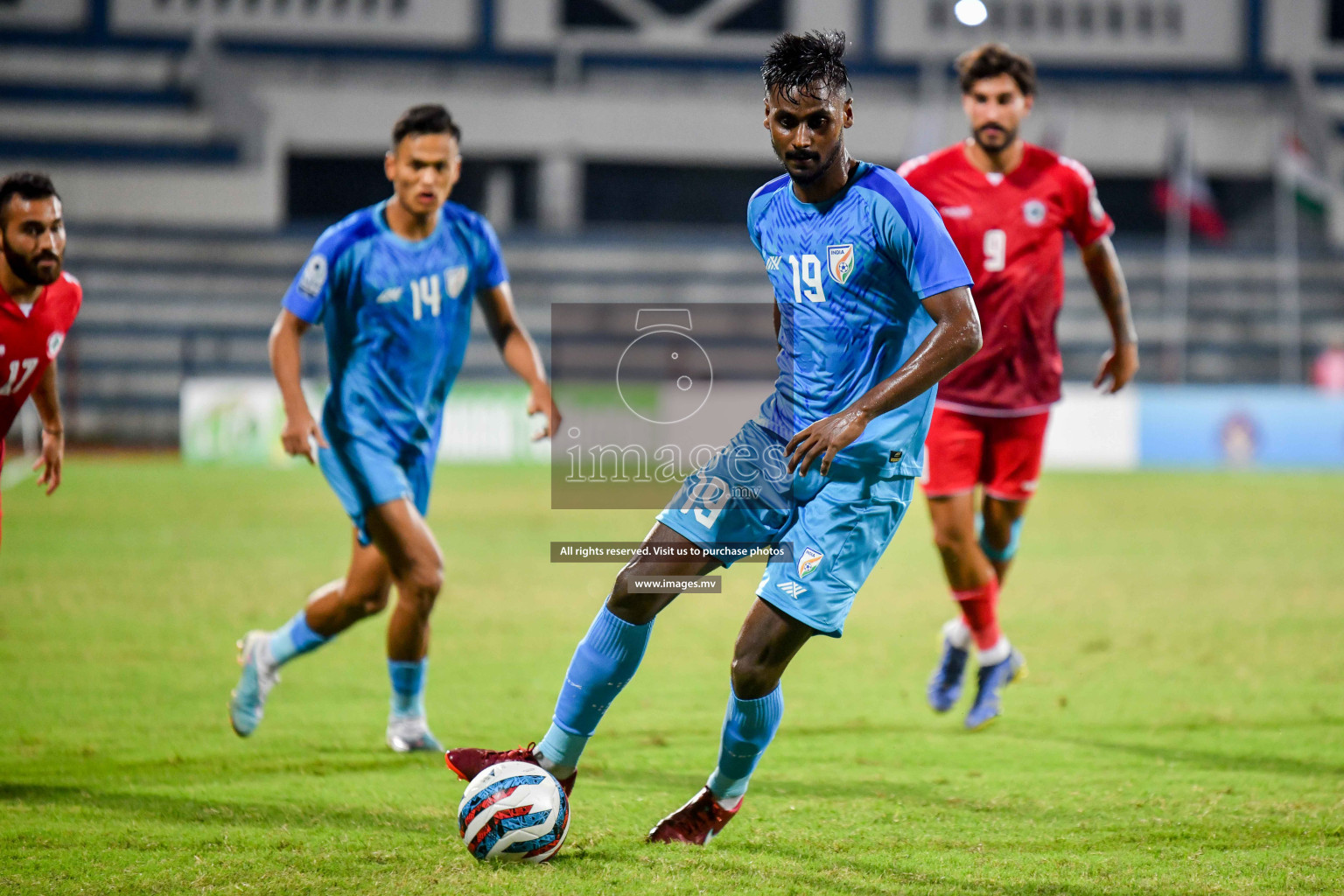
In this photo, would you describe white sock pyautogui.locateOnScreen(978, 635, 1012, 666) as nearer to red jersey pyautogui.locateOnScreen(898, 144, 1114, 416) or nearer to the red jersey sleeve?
red jersey pyautogui.locateOnScreen(898, 144, 1114, 416)

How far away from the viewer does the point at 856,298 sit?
12.4ft

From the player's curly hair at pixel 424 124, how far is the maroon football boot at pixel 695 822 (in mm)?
2633

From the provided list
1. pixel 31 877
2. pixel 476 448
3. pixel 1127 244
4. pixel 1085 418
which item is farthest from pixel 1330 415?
pixel 31 877

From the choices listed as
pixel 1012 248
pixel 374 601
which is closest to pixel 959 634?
pixel 1012 248

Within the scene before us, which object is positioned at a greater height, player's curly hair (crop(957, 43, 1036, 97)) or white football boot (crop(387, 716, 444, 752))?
player's curly hair (crop(957, 43, 1036, 97))

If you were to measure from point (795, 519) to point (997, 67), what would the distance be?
265 cm

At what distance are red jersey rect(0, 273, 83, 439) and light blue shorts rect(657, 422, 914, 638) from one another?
95.4 inches

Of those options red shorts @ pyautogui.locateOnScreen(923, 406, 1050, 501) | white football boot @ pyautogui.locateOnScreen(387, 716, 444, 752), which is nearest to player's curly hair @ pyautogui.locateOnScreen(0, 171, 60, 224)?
white football boot @ pyautogui.locateOnScreen(387, 716, 444, 752)

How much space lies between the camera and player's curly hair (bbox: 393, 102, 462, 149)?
5.12 metres

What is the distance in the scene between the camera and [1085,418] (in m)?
Result: 19.1

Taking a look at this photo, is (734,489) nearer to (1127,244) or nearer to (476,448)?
(476,448)

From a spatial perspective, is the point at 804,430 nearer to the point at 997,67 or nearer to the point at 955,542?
the point at 955,542

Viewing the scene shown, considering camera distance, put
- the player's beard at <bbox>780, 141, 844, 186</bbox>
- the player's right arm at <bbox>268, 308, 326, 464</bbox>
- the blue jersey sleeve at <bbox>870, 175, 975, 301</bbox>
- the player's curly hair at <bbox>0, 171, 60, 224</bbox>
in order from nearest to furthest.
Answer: the blue jersey sleeve at <bbox>870, 175, 975, 301</bbox> < the player's beard at <bbox>780, 141, 844, 186</bbox> < the player's curly hair at <bbox>0, 171, 60, 224</bbox> < the player's right arm at <bbox>268, 308, 326, 464</bbox>

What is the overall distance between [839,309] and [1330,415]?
17.5 meters
